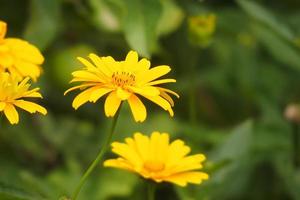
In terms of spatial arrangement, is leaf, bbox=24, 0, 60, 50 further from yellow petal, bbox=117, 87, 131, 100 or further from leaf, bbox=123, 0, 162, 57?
yellow petal, bbox=117, 87, 131, 100

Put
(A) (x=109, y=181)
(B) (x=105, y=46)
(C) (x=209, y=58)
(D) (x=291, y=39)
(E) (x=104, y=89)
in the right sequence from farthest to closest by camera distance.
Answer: (C) (x=209, y=58), (B) (x=105, y=46), (A) (x=109, y=181), (D) (x=291, y=39), (E) (x=104, y=89)

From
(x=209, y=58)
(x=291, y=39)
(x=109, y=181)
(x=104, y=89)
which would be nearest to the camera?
(x=104, y=89)

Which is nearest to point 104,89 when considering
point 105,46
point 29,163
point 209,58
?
point 29,163

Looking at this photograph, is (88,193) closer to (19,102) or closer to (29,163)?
(29,163)

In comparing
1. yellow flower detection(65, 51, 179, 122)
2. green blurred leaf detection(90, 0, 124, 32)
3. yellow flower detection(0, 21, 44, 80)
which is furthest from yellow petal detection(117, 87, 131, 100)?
green blurred leaf detection(90, 0, 124, 32)

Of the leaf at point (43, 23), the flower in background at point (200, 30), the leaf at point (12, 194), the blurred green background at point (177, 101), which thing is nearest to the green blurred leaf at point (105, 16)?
the blurred green background at point (177, 101)

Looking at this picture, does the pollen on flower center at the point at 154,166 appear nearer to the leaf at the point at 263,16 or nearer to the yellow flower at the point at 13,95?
the yellow flower at the point at 13,95
